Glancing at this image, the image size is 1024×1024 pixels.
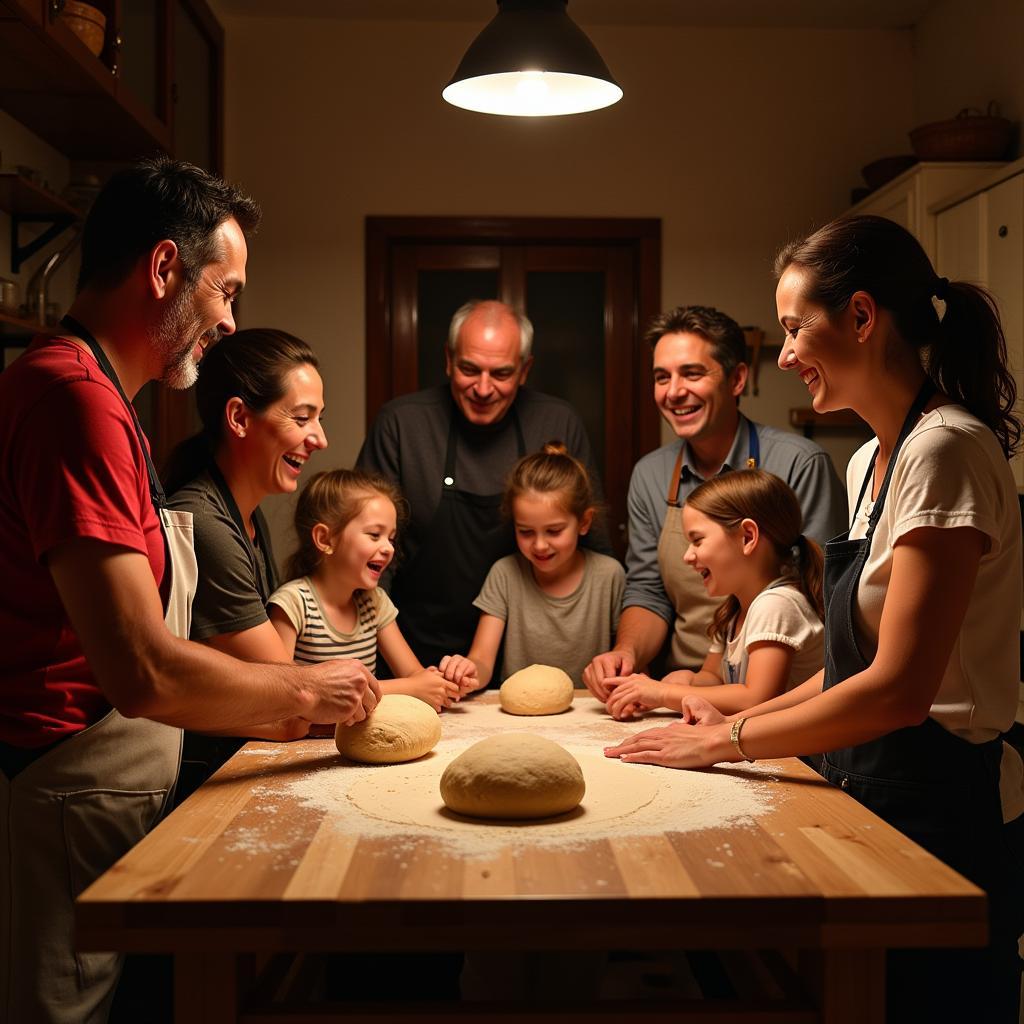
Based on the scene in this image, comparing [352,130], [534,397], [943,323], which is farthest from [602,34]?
[943,323]

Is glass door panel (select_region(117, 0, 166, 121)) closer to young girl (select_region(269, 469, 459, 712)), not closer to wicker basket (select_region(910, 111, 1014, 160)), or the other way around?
young girl (select_region(269, 469, 459, 712))

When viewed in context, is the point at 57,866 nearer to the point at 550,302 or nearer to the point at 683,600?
the point at 683,600

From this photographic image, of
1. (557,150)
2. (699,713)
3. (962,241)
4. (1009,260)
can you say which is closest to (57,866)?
(699,713)

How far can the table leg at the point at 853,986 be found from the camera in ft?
3.63

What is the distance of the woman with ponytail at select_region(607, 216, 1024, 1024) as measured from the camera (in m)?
1.30

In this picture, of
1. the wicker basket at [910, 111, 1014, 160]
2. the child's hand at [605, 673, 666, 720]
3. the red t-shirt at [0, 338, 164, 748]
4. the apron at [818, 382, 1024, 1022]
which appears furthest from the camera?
the wicker basket at [910, 111, 1014, 160]

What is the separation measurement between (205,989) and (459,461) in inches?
72.2

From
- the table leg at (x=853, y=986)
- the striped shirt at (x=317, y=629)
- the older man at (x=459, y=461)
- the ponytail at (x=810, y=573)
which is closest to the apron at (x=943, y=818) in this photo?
the table leg at (x=853, y=986)

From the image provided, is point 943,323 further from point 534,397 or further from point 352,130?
point 352,130

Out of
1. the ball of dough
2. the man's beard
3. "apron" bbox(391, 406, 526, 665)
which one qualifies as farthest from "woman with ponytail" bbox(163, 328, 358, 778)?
"apron" bbox(391, 406, 526, 665)

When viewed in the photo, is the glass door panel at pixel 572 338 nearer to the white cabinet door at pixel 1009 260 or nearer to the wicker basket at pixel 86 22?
the white cabinet door at pixel 1009 260

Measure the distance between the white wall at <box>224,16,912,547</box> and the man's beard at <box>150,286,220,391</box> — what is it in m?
2.67

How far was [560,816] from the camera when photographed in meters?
1.32

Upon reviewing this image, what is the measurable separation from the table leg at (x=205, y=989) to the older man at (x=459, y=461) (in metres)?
1.68
